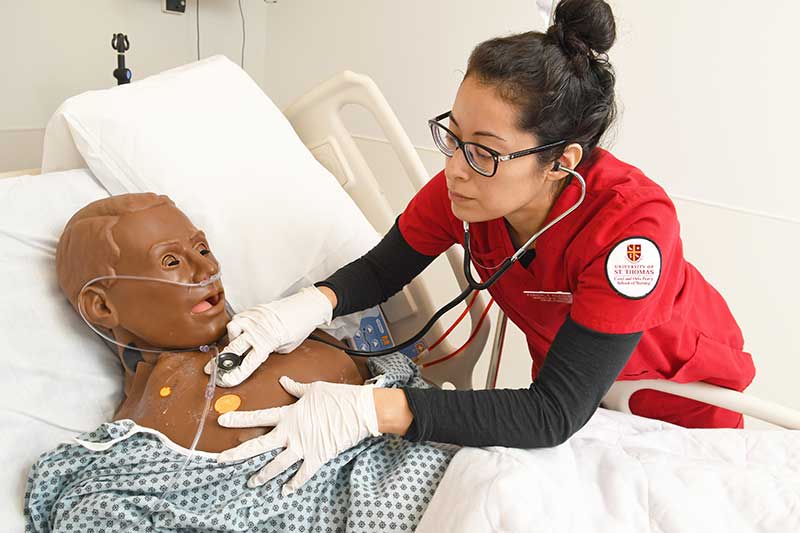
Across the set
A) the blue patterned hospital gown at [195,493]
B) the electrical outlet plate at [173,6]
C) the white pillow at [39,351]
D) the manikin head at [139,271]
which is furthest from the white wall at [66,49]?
the blue patterned hospital gown at [195,493]

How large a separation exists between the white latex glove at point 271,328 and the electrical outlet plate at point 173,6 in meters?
2.12

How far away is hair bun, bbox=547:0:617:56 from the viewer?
1.18 meters

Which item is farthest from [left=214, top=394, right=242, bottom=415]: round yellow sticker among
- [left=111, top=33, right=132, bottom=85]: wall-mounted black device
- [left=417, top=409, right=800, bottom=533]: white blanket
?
[left=111, top=33, right=132, bottom=85]: wall-mounted black device

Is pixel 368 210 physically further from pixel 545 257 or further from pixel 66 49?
pixel 66 49

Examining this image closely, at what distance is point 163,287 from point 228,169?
1.47 feet

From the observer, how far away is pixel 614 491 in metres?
1.08

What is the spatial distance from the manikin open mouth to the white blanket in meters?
0.58

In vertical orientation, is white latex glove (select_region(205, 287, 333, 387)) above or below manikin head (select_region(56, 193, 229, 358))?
below

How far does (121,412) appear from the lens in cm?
128

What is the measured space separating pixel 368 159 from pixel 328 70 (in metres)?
0.50

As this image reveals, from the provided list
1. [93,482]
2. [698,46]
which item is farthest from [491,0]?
[93,482]

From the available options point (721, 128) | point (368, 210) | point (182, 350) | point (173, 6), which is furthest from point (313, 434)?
point (173, 6)

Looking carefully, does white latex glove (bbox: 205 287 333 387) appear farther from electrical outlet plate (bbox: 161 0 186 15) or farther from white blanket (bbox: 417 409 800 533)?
electrical outlet plate (bbox: 161 0 186 15)

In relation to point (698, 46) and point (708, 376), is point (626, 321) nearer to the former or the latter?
point (708, 376)
